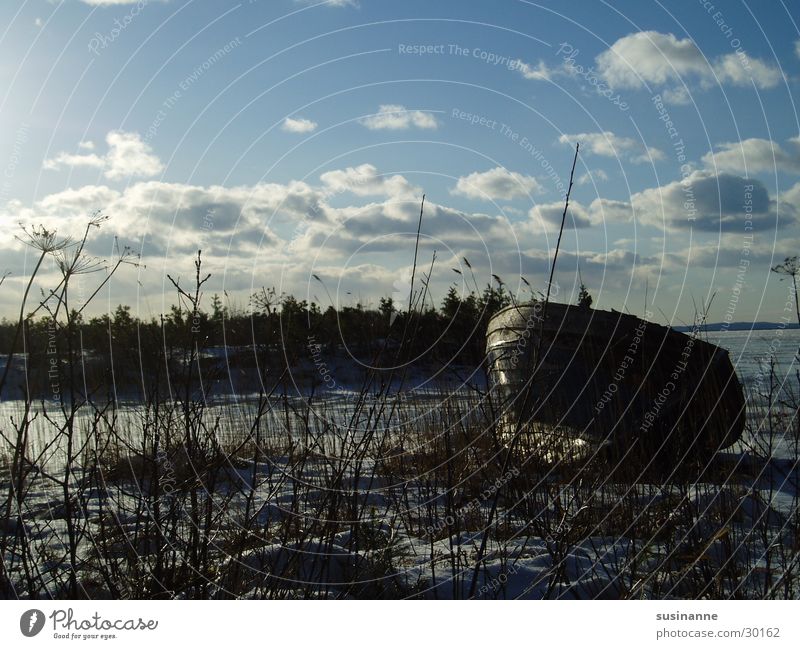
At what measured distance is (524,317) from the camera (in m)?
6.84

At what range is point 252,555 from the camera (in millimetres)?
3465
